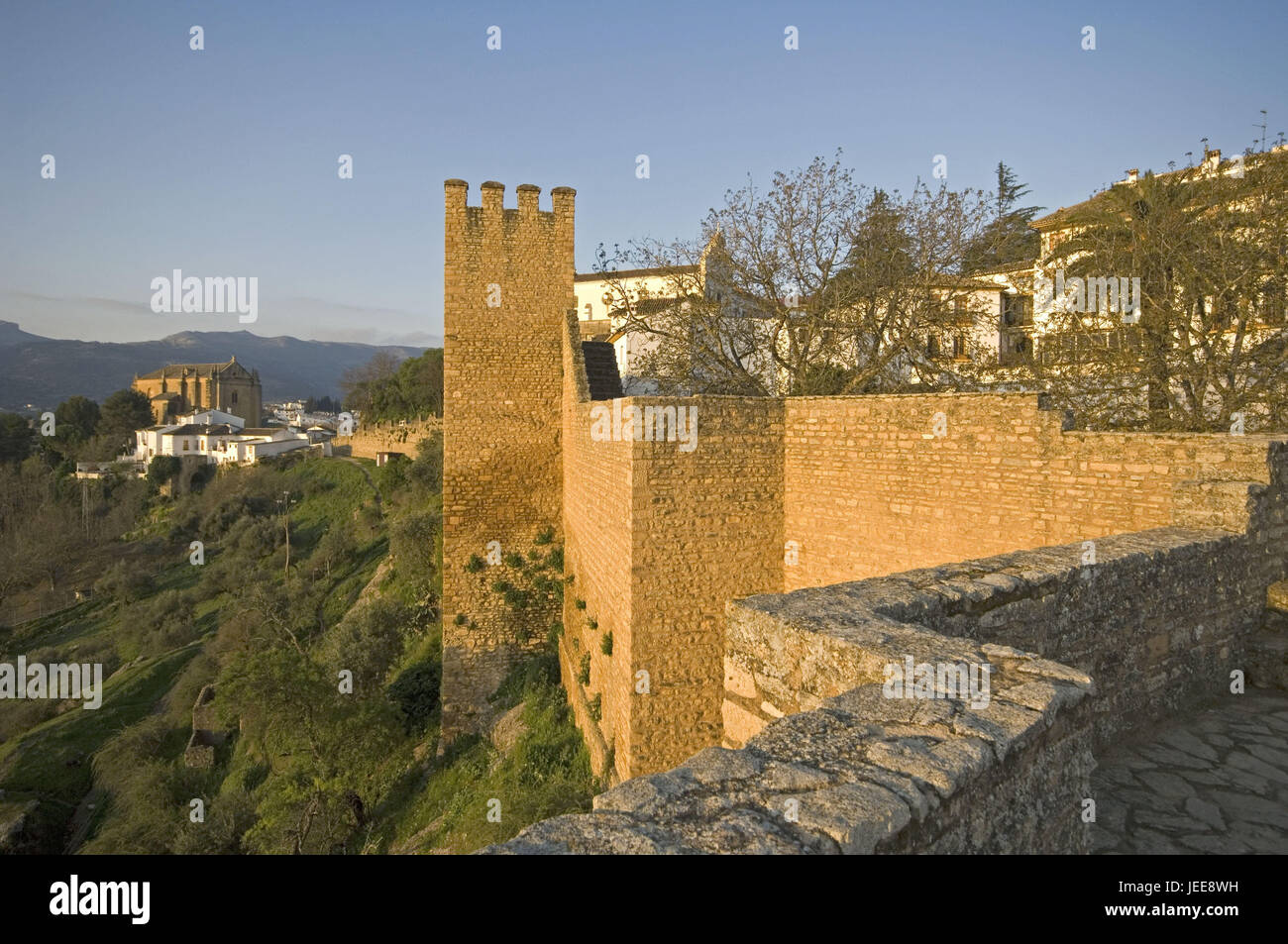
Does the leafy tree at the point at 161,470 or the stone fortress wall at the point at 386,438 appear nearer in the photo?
the stone fortress wall at the point at 386,438

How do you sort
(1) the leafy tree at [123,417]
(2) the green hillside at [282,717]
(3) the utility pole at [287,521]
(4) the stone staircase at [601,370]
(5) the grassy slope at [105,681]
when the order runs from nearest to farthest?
(2) the green hillside at [282,717] → (4) the stone staircase at [601,370] → (5) the grassy slope at [105,681] → (3) the utility pole at [287,521] → (1) the leafy tree at [123,417]

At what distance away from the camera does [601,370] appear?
1284cm

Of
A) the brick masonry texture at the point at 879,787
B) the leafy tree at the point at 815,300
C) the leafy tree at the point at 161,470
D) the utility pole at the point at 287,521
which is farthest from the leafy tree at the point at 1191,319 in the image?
the leafy tree at the point at 161,470

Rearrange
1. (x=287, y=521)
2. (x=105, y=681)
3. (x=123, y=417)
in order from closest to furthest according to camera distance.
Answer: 1. (x=105, y=681)
2. (x=287, y=521)
3. (x=123, y=417)

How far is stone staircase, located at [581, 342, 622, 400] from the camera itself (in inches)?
491

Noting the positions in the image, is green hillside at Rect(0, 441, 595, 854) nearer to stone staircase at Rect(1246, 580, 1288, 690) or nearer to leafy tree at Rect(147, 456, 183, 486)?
stone staircase at Rect(1246, 580, 1288, 690)

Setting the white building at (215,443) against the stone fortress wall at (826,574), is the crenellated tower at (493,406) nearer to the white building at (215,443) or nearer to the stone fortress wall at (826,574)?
the stone fortress wall at (826,574)

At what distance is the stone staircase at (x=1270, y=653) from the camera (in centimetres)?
473

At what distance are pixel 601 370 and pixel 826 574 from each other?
6416 mm

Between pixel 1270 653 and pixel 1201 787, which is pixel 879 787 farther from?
pixel 1270 653

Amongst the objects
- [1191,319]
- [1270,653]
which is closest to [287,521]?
[1191,319]

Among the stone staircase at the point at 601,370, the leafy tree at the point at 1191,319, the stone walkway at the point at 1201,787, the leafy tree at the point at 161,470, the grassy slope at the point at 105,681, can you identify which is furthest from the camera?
the leafy tree at the point at 161,470

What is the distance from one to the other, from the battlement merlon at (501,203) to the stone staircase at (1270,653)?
10.9 metres
